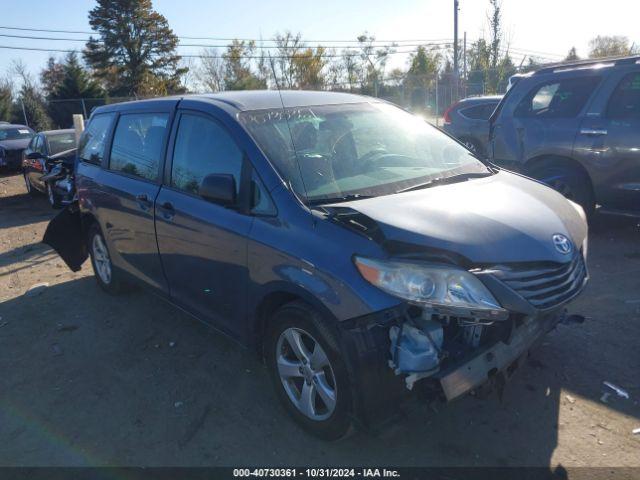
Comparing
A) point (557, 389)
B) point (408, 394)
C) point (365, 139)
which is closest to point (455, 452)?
point (408, 394)

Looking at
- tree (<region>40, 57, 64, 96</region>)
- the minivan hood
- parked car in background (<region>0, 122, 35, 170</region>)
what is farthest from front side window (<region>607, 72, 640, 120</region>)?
tree (<region>40, 57, 64, 96</region>)

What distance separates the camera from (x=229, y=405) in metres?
3.37

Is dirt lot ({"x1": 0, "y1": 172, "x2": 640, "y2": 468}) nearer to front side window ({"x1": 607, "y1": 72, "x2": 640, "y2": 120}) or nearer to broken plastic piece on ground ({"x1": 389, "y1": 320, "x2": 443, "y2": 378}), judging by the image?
broken plastic piece on ground ({"x1": 389, "y1": 320, "x2": 443, "y2": 378})

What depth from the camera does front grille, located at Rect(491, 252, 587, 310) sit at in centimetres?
257

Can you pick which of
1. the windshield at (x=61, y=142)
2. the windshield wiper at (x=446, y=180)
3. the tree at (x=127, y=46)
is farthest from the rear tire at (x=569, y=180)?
the tree at (x=127, y=46)

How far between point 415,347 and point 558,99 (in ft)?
16.7

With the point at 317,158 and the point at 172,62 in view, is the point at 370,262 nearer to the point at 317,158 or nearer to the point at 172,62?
the point at 317,158

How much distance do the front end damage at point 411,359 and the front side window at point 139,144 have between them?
2.34m

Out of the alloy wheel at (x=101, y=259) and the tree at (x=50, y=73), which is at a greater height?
the tree at (x=50, y=73)

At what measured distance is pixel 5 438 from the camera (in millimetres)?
3205

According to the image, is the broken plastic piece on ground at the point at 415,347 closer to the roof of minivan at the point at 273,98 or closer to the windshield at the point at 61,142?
the roof of minivan at the point at 273,98

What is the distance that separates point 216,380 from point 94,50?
49357 millimetres

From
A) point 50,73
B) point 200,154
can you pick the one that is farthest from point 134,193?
point 50,73

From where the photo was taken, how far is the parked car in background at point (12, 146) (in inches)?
680
